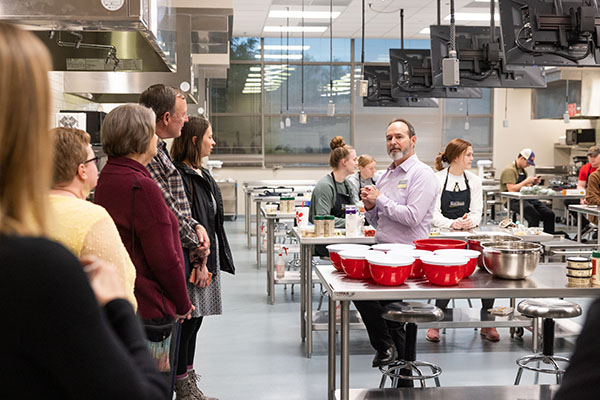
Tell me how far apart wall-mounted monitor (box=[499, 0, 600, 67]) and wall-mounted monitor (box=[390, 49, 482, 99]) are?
249 cm

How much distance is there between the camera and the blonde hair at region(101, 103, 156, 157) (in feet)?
8.30

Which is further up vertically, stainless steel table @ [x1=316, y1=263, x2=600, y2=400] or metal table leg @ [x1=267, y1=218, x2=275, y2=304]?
stainless steel table @ [x1=316, y1=263, x2=600, y2=400]

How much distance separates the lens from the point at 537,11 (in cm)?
484

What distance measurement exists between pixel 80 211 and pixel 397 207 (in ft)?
8.52

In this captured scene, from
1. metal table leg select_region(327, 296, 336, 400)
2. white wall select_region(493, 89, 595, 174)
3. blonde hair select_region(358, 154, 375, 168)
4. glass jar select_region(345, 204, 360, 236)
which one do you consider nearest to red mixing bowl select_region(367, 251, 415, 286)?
metal table leg select_region(327, 296, 336, 400)

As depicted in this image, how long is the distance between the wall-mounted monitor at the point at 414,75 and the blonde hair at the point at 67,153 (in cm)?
600

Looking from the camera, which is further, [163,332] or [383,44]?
[383,44]

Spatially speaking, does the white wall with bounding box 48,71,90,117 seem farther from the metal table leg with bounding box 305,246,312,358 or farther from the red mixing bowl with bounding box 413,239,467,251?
the red mixing bowl with bounding box 413,239,467,251

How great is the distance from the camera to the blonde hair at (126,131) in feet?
8.30

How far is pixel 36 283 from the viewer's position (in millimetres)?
789

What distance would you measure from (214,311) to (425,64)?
5.00m

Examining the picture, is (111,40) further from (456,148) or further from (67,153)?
(456,148)

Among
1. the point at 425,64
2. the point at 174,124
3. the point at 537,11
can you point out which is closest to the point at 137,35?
the point at 174,124

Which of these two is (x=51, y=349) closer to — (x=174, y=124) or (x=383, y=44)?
(x=174, y=124)
